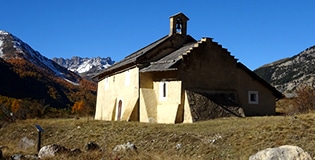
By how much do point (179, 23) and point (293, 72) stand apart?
88788 mm

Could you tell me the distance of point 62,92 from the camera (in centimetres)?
12225

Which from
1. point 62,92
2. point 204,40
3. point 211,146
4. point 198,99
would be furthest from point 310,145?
point 62,92

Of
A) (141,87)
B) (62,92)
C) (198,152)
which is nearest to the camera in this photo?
(198,152)

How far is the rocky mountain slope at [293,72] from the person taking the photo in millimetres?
102363

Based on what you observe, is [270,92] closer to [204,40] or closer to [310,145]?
[204,40]

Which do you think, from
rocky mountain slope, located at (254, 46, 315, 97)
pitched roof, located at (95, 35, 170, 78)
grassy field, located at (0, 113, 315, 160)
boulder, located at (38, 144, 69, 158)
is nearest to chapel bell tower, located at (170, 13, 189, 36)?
pitched roof, located at (95, 35, 170, 78)

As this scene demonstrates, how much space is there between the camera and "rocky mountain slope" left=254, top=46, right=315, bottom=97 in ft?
336

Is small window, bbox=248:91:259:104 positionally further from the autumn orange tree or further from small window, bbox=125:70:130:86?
the autumn orange tree

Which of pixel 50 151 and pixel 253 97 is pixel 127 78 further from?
pixel 50 151

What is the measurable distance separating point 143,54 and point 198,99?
609 cm

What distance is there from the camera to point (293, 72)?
4473 inches

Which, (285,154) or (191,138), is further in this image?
(191,138)

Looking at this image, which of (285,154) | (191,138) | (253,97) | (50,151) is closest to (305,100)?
(253,97)

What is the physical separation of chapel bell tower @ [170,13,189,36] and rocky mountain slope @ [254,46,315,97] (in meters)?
69.2
